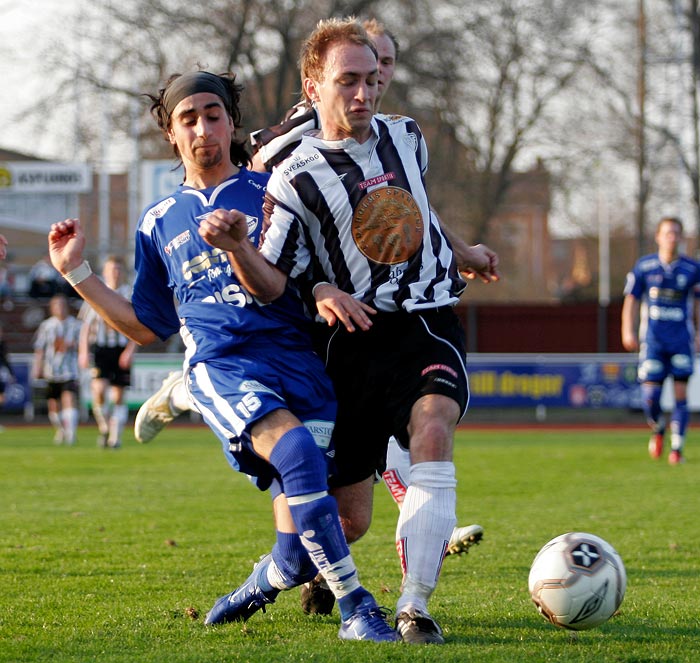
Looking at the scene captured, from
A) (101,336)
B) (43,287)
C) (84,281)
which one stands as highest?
(43,287)

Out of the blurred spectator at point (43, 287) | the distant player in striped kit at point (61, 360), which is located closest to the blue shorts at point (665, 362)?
the distant player in striped kit at point (61, 360)

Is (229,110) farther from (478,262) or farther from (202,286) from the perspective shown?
(478,262)

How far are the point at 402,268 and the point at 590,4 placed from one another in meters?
25.6

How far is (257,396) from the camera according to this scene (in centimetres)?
420

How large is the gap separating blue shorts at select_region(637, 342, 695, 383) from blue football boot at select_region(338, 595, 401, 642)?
9.45m

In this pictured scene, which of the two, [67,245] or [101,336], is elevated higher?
[67,245]

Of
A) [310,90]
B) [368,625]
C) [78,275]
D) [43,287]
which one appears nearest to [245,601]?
[368,625]

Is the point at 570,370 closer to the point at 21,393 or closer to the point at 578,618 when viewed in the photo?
the point at 21,393

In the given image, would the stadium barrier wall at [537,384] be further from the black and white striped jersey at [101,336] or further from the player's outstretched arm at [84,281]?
the player's outstretched arm at [84,281]

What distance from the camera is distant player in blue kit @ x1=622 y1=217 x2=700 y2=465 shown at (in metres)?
12.9

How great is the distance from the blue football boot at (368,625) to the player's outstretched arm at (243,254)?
1183 mm

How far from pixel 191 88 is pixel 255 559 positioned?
294 cm

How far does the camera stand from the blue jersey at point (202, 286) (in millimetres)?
4398

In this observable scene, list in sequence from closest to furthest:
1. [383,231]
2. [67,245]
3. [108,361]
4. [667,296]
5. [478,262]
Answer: [383,231] → [67,245] → [478,262] → [667,296] → [108,361]
